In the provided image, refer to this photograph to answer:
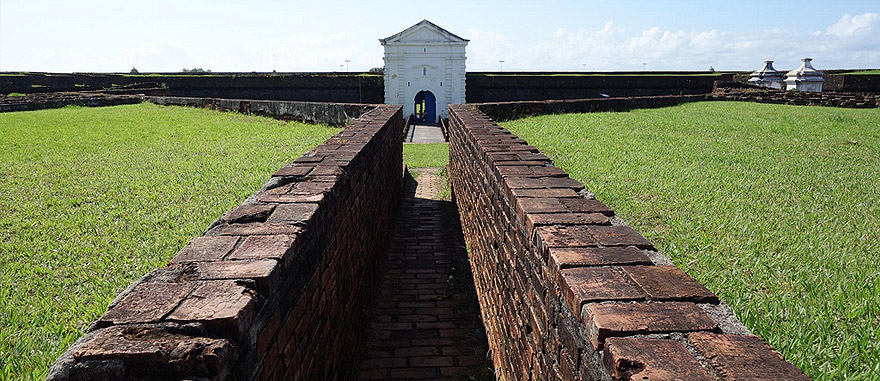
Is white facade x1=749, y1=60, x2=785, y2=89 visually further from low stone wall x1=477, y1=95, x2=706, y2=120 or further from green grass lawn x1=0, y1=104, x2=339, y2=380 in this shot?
green grass lawn x1=0, y1=104, x2=339, y2=380

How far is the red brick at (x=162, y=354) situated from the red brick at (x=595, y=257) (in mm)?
1032

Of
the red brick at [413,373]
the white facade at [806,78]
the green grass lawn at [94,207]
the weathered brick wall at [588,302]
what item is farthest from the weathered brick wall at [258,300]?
the white facade at [806,78]

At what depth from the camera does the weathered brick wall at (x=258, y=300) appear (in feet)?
4.22

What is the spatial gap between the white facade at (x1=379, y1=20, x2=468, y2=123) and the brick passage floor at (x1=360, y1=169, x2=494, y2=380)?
880 inches

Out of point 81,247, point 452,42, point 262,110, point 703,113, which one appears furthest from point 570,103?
point 452,42

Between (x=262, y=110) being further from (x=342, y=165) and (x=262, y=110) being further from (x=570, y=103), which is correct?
(x=342, y=165)

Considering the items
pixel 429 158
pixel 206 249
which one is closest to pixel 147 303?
pixel 206 249

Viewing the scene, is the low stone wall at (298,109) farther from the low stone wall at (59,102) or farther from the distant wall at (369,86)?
the distant wall at (369,86)

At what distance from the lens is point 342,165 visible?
3180 mm

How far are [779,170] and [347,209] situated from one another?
15.2ft

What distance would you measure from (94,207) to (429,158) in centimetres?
843

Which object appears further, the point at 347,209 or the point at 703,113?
the point at 703,113

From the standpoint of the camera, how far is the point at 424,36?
27750 millimetres

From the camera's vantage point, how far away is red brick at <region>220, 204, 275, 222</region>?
224 cm
